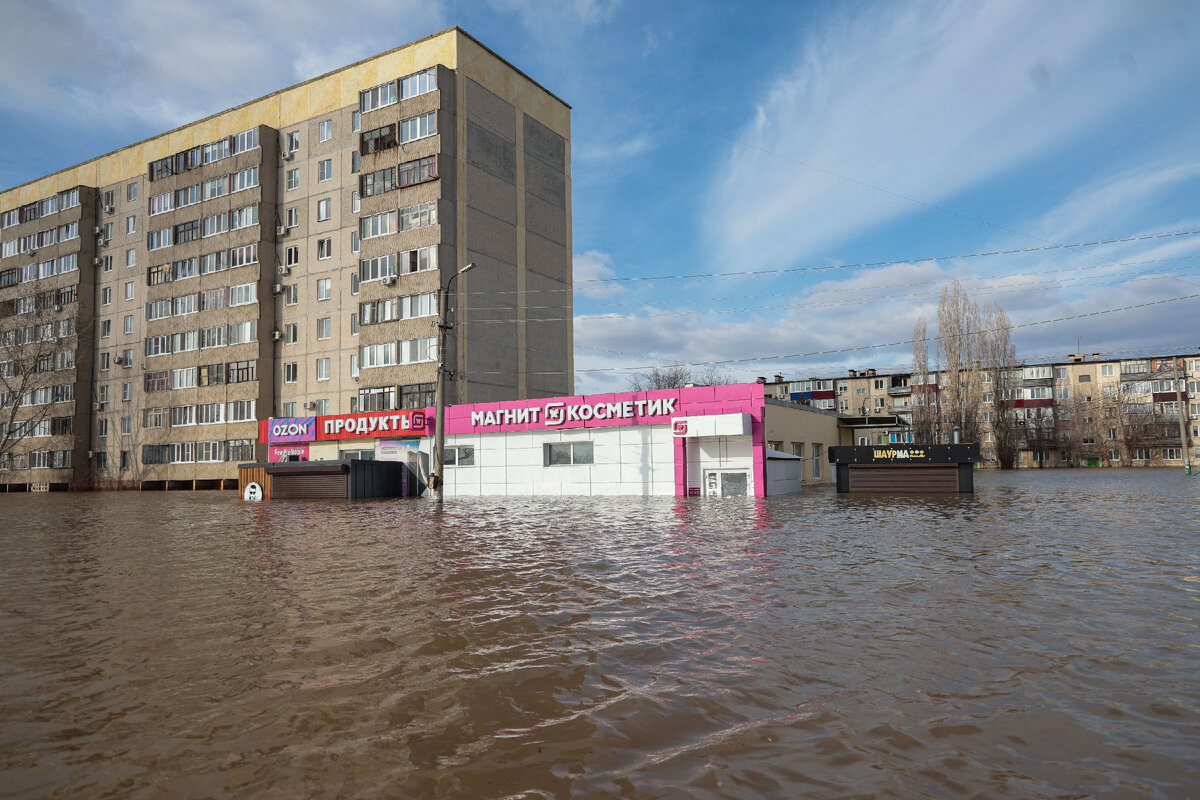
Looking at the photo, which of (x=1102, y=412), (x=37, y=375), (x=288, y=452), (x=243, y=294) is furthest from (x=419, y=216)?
(x=1102, y=412)

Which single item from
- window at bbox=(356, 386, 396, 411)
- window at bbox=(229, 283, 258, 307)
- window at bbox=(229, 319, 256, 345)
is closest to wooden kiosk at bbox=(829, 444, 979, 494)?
window at bbox=(356, 386, 396, 411)

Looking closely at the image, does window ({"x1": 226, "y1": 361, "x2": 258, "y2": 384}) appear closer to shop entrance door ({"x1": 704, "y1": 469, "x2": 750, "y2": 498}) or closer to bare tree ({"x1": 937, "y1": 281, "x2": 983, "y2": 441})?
shop entrance door ({"x1": 704, "y1": 469, "x2": 750, "y2": 498})

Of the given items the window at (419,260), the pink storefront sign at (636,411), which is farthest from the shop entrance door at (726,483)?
the window at (419,260)

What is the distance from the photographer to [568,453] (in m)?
34.9

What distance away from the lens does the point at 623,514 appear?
21.7 meters

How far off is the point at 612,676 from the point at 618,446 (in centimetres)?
2818

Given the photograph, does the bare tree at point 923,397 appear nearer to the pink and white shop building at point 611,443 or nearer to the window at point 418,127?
the pink and white shop building at point 611,443

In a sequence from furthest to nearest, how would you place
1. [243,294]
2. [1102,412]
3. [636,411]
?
[1102,412]
[243,294]
[636,411]

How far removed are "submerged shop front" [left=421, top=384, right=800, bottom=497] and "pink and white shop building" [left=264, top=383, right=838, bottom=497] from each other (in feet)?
0.15

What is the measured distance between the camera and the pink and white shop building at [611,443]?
31.2m

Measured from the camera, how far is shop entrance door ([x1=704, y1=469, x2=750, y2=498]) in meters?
31.2

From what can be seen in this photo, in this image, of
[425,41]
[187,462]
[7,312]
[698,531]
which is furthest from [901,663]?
[7,312]

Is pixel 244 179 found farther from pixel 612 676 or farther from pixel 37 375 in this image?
pixel 612 676

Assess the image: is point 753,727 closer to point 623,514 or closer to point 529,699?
point 529,699
